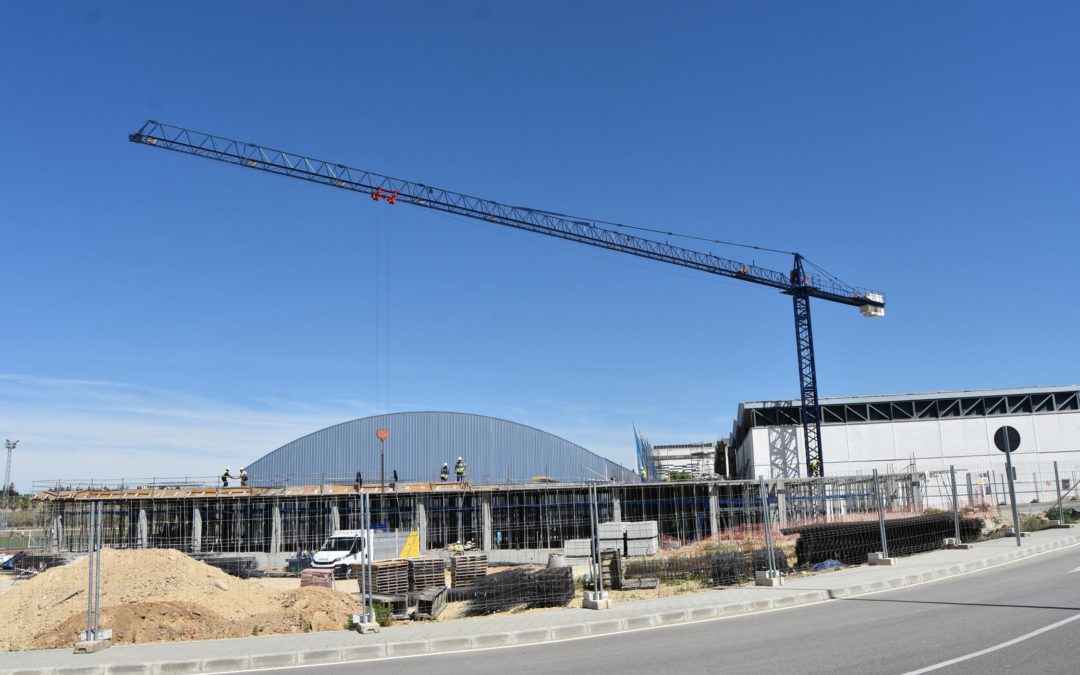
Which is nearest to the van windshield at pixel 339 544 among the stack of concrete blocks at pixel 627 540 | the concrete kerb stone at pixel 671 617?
the stack of concrete blocks at pixel 627 540

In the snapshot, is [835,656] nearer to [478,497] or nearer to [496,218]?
[478,497]

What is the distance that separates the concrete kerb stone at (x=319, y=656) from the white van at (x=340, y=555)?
1753 centimetres

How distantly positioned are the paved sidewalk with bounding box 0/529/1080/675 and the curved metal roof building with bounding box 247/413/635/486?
48.9 meters

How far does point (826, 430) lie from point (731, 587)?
49278mm

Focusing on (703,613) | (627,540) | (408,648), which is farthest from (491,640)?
(627,540)

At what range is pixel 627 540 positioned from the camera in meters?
31.3

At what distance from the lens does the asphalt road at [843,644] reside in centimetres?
817

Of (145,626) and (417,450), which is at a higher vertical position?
(417,450)

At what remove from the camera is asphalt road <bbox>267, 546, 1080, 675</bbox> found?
8172mm

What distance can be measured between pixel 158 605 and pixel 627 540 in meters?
21.3

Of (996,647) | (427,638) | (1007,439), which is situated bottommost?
(427,638)

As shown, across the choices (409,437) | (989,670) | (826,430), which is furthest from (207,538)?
(826,430)

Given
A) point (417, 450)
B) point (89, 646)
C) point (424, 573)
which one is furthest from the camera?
point (417, 450)

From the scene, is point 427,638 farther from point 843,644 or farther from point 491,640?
point 843,644
